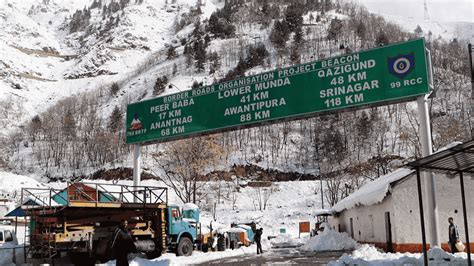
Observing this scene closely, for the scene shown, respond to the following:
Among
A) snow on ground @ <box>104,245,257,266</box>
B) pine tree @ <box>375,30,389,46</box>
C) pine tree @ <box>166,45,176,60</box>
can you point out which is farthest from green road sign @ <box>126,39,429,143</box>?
pine tree @ <box>166,45,176,60</box>

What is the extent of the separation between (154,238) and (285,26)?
402 feet

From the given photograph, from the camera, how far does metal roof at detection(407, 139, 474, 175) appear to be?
382 inches

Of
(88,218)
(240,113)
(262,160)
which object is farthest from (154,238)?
(262,160)

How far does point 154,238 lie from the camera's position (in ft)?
68.4

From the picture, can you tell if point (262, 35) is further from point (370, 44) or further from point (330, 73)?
point (330, 73)

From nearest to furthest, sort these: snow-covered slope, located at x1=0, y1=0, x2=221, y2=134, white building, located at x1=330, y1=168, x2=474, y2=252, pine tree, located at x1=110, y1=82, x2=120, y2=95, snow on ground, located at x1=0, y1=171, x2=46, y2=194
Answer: white building, located at x1=330, y1=168, x2=474, y2=252 < snow on ground, located at x1=0, y1=171, x2=46, y2=194 < pine tree, located at x1=110, y1=82, x2=120, y2=95 < snow-covered slope, located at x1=0, y1=0, x2=221, y2=134

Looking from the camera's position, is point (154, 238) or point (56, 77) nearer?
point (154, 238)

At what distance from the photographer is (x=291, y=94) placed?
1927 cm

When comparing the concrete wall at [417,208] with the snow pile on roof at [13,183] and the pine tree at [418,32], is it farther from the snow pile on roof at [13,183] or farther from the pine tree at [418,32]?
the pine tree at [418,32]

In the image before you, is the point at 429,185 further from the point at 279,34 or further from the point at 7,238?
the point at 279,34

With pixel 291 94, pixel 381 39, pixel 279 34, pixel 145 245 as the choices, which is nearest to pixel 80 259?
pixel 145 245

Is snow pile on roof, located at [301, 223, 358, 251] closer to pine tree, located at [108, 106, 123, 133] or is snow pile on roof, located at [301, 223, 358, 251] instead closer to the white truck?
the white truck

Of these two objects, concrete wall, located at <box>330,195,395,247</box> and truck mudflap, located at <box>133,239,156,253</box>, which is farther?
concrete wall, located at <box>330,195,395,247</box>

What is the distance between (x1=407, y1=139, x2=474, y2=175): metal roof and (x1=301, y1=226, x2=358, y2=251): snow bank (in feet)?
52.5
